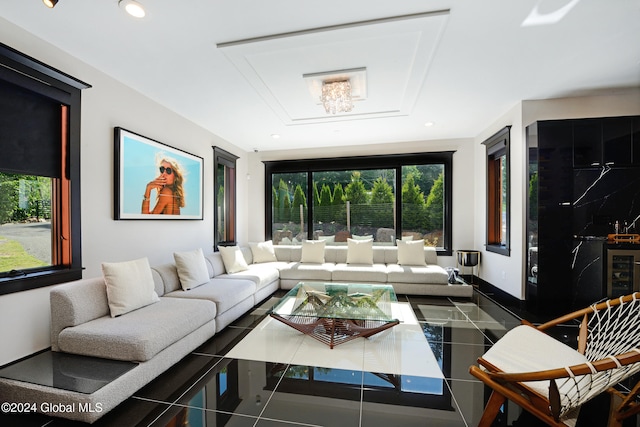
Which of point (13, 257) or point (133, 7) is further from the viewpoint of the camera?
point (13, 257)

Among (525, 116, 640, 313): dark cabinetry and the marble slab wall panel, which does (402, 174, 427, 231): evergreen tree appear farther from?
the marble slab wall panel

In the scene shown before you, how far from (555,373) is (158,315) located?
2.66m

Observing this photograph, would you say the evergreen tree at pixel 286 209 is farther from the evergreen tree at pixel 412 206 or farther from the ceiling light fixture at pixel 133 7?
the ceiling light fixture at pixel 133 7

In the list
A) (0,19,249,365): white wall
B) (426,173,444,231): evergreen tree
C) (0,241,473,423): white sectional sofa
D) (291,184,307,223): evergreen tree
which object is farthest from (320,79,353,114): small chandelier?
(426,173,444,231): evergreen tree

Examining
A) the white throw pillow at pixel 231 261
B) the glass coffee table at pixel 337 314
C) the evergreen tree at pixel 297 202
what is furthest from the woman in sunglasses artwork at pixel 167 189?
the evergreen tree at pixel 297 202

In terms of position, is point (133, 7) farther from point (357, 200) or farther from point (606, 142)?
point (606, 142)

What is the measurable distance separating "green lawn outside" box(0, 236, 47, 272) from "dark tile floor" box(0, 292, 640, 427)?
3.62ft

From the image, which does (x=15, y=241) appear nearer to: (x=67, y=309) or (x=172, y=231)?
(x=67, y=309)

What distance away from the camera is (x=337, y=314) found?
8.94ft

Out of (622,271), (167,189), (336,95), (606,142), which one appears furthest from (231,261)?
(606,142)

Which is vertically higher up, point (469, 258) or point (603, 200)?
point (603, 200)

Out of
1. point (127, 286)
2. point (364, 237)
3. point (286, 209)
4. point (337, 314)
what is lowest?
point (337, 314)

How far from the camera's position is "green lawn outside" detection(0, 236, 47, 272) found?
2164 mm

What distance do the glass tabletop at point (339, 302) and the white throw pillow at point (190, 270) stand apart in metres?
1.01
